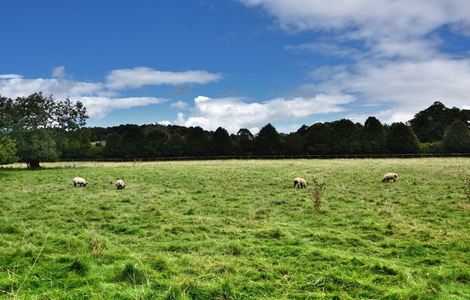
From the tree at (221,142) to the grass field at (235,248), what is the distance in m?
68.5

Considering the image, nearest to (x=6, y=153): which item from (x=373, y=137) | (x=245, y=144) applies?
(x=245, y=144)

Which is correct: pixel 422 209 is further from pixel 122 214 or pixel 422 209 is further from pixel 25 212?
pixel 25 212

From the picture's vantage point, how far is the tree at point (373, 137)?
82.8 m

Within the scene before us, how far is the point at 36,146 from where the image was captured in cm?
4688

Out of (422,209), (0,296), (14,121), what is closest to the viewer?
(0,296)

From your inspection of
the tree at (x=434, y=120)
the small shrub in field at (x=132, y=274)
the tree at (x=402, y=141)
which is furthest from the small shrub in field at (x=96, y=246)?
the tree at (x=434, y=120)

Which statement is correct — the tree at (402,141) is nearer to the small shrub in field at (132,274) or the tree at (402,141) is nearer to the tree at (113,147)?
the tree at (113,147)

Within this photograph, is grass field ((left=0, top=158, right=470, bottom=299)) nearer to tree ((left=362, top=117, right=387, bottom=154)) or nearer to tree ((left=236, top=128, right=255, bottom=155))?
tree ((left=362, top=117, right=387, bottom=154))

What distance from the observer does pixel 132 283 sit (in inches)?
280

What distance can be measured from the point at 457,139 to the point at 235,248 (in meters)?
82.3

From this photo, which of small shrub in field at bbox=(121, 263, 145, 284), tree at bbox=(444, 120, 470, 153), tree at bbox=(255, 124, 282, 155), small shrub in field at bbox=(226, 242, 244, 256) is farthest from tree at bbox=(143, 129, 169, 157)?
small shrub in field at bbox=(121, 263, 145, 284)

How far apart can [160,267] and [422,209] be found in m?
12.2

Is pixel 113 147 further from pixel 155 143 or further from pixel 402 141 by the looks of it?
pixel 402 141

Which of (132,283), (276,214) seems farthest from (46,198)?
(132,283)
